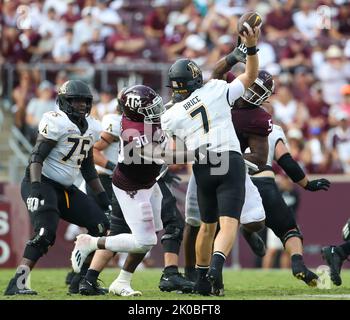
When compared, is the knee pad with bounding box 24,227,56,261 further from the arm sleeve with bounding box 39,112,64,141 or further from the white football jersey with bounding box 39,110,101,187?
the arm sleeve with bounding box 39,112,64,141

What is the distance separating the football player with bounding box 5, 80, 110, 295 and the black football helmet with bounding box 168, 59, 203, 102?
815 mm

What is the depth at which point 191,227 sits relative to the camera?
8.67 m

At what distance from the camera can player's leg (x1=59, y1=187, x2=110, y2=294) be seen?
826 cm

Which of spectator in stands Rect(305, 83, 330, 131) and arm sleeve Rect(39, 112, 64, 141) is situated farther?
spectator in stands Rect(305, 83, 330, 131)

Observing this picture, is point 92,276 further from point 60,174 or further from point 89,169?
point 89,169

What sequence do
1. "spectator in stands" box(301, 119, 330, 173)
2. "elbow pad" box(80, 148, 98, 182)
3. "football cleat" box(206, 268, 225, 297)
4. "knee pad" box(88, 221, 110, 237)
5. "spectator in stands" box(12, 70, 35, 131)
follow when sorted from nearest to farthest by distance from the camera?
"football cleat" box(206, 268, 225, 297) < "knee pad" box(88, 221, 110, 237) < "elbow pad" box(80, 148, 98, 182) < "spectator in stands" box(301, 119, 330, 173) < "spectator in stands" box(12, 70, 35, 131)

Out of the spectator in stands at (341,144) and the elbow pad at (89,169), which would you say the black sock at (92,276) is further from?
the spectator in stands at (341,144)

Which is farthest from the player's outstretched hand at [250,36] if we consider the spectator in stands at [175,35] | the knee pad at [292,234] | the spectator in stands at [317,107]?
the spectator in stands at [175,35]

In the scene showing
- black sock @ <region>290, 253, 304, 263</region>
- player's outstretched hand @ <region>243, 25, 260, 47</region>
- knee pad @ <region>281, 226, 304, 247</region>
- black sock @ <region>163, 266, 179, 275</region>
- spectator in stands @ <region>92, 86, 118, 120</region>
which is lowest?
black sock @ <region>163, 266, 179, 275</region>

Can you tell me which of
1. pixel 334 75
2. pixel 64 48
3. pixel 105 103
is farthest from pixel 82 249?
pixel 334 75

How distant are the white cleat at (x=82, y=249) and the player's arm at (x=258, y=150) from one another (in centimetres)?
153

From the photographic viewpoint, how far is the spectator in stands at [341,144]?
14094mm

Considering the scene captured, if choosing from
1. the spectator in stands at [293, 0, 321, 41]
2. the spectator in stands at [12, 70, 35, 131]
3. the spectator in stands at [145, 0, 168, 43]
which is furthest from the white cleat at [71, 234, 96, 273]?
the spectator in stands at [293, 0, 321, 41]

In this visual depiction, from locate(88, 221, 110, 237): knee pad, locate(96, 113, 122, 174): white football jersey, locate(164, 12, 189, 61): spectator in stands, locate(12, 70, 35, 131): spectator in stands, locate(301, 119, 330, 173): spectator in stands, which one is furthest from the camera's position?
locate(164, 12, 189, 61): spectator in stands
